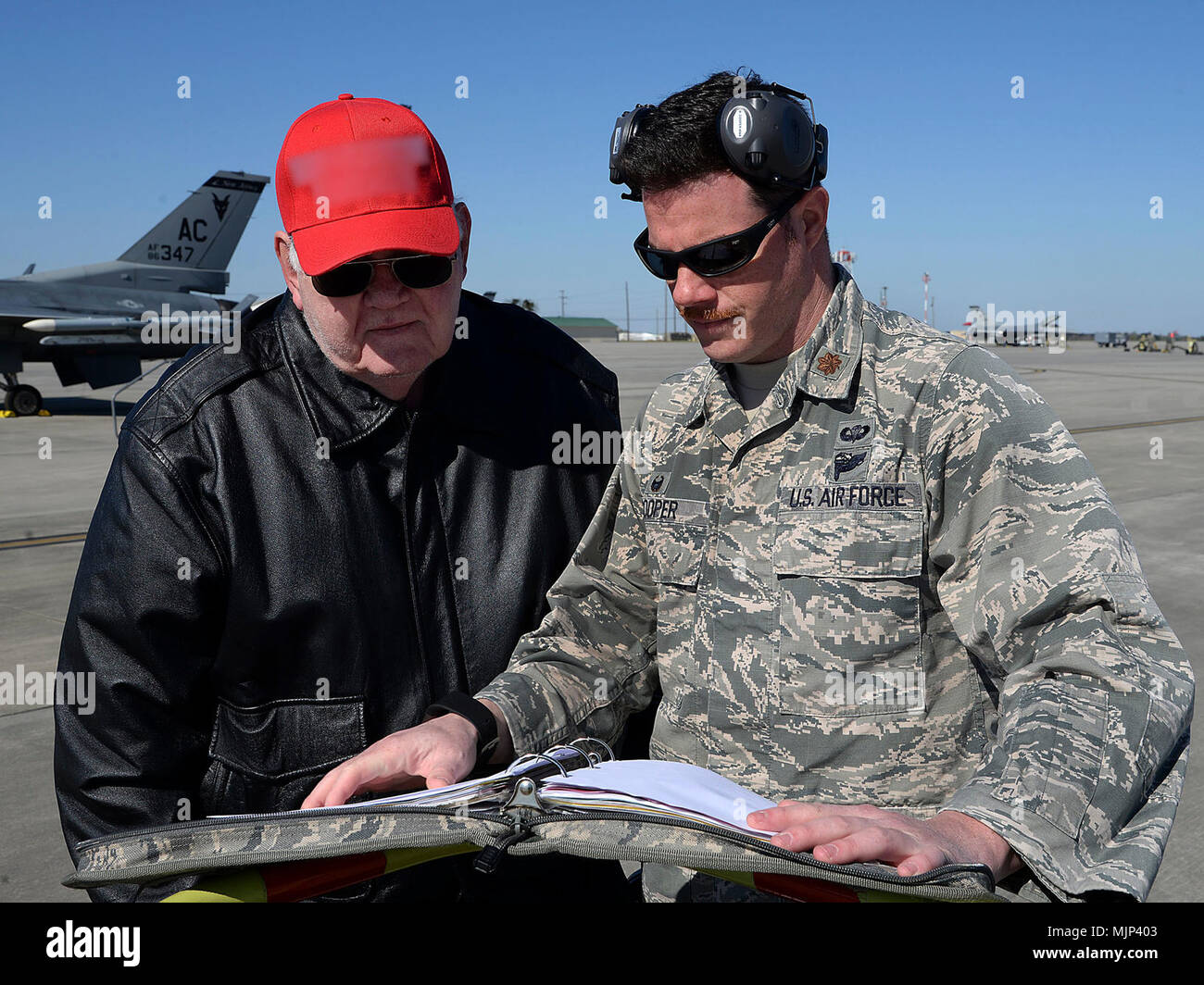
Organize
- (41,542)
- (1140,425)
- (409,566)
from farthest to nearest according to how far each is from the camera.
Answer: (1140,425), (41,542), (409,566)

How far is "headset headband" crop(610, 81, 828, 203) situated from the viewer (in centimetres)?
188

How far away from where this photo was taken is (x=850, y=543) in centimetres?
191

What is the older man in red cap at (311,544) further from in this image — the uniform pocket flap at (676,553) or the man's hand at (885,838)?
the man's hand at (885,838)

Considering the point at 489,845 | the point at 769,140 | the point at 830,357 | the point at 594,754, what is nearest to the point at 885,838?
the point at 489,845

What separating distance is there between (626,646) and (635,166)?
998 millimetres

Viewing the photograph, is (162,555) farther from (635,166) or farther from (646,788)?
(635,166)

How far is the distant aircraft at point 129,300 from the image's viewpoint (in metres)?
22.5

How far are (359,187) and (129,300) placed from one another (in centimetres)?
2823

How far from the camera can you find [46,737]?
5387mm

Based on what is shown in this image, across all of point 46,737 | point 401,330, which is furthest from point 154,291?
point 401,330

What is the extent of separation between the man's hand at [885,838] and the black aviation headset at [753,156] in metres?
1.04

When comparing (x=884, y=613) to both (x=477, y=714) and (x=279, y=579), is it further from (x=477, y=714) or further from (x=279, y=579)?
(x=279, y=579)

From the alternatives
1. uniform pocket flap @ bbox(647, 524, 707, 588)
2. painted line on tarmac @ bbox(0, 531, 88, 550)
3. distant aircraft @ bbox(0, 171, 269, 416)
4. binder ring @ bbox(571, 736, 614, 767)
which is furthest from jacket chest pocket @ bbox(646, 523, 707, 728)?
distant aircraft @ bbox(0, 171, 269, 416)

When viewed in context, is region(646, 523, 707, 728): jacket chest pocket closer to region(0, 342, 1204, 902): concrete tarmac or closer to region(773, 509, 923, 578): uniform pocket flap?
region(773, 509, 923, 578): uniform pocket flap
